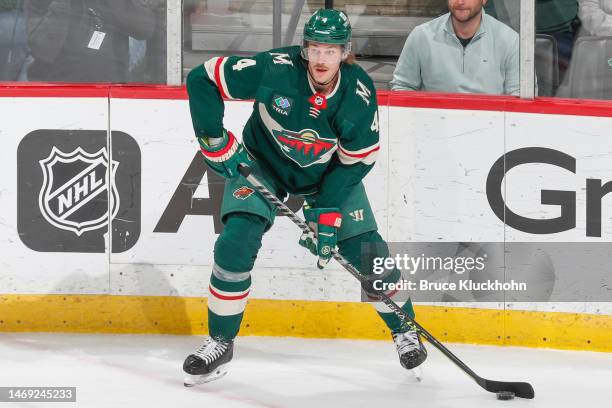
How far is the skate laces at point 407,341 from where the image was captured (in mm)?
3591

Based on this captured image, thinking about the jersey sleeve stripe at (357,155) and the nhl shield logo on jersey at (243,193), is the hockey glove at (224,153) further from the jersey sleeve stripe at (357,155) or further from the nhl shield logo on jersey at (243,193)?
the jersey sleeve stripe at (357,155)

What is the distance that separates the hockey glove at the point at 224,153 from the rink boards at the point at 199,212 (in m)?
0.67

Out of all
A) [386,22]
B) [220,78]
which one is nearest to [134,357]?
[220,78]

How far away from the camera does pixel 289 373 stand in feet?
11.9

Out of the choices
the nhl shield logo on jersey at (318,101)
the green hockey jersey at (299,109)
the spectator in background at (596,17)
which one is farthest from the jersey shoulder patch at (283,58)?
the spectator in background at (596,17)

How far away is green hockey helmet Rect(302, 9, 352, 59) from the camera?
3.23 metres

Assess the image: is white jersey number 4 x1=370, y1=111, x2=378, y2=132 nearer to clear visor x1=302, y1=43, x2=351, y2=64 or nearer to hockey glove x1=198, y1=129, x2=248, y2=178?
clear visor x1=302, y1=43, x2=351, y2=64

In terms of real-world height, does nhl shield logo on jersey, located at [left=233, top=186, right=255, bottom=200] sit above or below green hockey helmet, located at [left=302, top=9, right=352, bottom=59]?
below

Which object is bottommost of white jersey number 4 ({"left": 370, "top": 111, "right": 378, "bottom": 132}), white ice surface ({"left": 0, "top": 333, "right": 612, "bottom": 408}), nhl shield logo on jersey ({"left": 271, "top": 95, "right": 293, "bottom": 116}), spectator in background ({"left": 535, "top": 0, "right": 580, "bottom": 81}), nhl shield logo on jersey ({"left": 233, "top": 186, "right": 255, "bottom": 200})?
white ice surface ({"left": 0, "top": 333, "right": 612, "bottom": 408})

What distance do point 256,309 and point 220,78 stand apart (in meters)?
1.06

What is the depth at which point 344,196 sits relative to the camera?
346 cm

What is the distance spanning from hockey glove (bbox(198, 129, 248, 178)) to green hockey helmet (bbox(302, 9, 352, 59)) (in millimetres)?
377

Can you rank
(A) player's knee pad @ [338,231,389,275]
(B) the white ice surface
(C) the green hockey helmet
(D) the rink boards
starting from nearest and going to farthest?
1. (C) the green hockey helmet
2. (B) the white ice surface
3. (A) player's knee pad @ [338,231,389,275]
4. (D) the rink boards

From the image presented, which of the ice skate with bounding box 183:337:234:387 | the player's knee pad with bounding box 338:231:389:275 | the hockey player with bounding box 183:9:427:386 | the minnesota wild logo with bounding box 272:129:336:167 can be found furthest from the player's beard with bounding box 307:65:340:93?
the ice skate with bounding box 183:337:234:387
